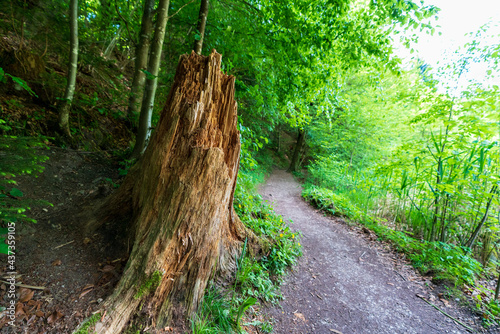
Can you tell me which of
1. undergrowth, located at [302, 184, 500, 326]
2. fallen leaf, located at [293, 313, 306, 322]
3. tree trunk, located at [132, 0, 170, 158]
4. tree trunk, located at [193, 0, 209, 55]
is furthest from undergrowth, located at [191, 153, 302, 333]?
tree trunk, located at [193, 0, 209, 55]

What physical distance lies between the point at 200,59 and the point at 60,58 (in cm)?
408

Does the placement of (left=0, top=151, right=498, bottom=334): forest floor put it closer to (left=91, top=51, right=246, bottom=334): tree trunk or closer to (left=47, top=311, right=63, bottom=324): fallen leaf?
(left=47, top=311, right=63, bottom=324): fallen leaf

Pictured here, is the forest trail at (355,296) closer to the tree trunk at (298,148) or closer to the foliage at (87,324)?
the foliage at (87,324)

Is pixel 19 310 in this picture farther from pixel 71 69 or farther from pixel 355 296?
pixel 355 296

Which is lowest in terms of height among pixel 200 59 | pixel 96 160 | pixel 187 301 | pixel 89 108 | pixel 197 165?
pixel 187 301

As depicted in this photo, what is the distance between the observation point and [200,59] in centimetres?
255

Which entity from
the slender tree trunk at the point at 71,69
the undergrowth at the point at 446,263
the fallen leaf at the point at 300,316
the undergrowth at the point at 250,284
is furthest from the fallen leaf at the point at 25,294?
the undergrowth at the point at 446,263

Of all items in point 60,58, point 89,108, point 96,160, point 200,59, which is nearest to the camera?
point 200,59

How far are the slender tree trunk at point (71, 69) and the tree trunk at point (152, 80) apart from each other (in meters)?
1.03

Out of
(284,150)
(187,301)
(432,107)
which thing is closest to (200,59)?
(187,301)

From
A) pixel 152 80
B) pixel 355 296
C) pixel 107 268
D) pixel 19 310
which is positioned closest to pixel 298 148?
pixel 355 296

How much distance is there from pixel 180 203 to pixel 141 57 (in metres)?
3.75

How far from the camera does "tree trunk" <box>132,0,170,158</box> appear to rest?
10.9 ft

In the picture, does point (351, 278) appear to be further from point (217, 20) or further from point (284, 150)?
point (284, 150)
